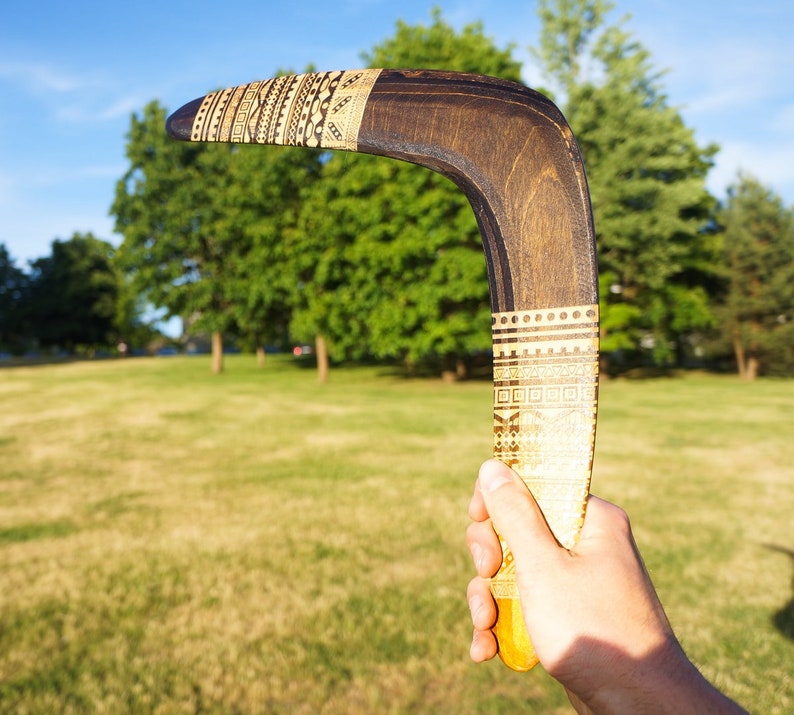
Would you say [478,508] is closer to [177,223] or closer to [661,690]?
[661,690]

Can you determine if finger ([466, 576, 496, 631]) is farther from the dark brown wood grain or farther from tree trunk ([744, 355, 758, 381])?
tree trunk ([744, 355, 758, 381])

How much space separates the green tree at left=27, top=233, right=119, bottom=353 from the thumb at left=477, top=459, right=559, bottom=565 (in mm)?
63447

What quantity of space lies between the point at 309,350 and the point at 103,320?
2085 cm

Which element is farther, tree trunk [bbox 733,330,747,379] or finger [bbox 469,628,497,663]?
tree trunk [bbox 733,330,747,379]

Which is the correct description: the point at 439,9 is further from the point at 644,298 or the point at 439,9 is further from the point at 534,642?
the point at 534,642

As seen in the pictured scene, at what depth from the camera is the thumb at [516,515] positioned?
53.3 inches

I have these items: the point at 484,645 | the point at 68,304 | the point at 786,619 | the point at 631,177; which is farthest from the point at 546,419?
the point at 68,304

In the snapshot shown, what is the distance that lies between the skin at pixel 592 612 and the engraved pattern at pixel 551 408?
0.13 feet

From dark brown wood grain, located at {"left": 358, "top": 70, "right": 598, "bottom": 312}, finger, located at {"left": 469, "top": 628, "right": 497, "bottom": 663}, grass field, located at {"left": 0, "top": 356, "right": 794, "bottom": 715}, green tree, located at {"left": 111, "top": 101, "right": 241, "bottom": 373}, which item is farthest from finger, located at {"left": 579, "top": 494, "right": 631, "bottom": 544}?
green tree, located at {"left": 111, "top": 101, "right": 241, "bottom": 373}

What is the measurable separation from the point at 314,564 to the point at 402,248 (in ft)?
59.9

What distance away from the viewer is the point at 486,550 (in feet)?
4.82

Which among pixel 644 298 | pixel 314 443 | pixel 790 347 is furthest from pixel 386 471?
pixel 790 347

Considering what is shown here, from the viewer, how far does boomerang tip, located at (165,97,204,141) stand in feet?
5.25

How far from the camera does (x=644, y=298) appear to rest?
93.0ft
